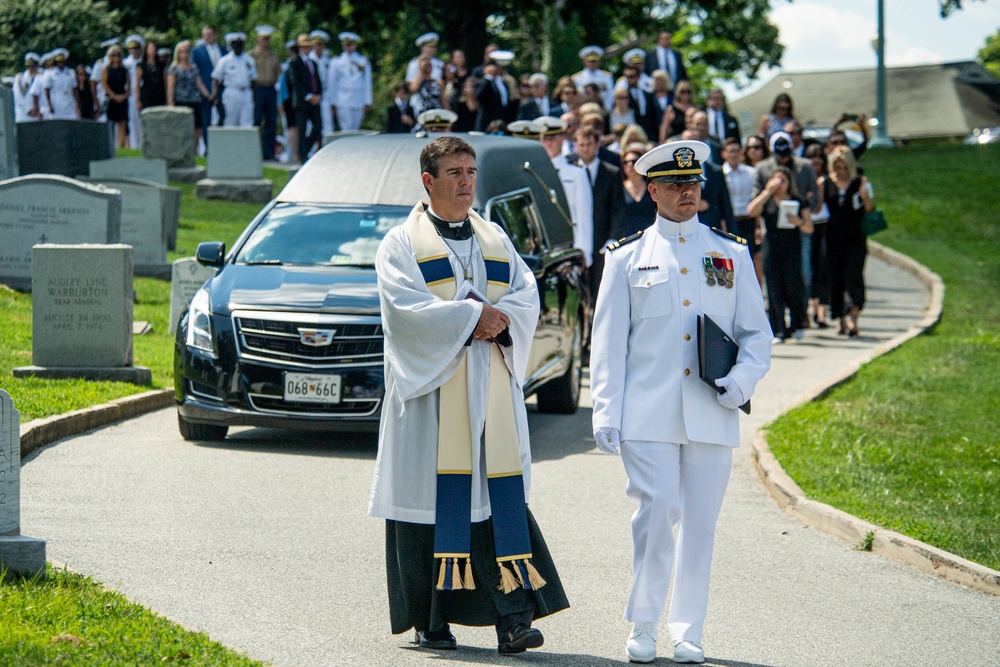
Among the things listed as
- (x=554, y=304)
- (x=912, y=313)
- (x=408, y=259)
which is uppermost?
(x=408, y=259)

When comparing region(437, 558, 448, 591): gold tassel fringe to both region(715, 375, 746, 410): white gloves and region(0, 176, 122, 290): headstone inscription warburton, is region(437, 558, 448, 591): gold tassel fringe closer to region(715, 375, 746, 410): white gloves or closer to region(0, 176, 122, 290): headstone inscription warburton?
region(715, 375, 746, 410): white gloves

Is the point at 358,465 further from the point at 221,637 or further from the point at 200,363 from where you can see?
the point at 221,637

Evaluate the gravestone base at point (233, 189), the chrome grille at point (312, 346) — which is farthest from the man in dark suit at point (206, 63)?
the chrome grille at point (312, 346)

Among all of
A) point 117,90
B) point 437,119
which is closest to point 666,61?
point 437,119

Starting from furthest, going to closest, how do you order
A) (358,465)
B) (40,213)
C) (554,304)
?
1. (40,213)
2. (554,304)
3. (358,465)

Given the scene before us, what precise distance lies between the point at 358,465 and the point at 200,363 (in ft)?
4.25

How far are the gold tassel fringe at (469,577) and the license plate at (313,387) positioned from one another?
13.6 ft

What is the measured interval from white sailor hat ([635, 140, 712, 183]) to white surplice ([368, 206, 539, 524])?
72 cm

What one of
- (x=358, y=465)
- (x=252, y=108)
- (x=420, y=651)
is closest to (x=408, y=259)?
(x=420, y=651)

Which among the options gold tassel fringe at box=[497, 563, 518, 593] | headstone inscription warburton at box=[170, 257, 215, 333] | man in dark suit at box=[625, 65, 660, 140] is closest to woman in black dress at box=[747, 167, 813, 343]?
man in dark suit at box=[625, 65, 660, 140]

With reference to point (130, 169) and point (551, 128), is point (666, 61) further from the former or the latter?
point (551, 128)

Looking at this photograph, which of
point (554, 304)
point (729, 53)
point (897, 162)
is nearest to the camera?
point (554, 304)

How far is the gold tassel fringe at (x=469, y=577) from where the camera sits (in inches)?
228

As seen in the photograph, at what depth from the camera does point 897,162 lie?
37.0 m
